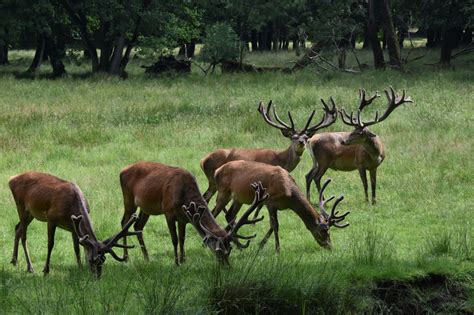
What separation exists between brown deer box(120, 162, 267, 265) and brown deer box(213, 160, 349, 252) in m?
0.48

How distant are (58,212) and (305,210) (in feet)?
8.64

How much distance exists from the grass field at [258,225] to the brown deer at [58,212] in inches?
10.1

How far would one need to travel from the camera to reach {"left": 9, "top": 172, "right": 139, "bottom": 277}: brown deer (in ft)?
22.3

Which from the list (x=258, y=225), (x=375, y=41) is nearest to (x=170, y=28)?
(x=375, y=41)

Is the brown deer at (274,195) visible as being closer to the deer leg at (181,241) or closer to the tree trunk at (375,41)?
the deer leg at (181,241)

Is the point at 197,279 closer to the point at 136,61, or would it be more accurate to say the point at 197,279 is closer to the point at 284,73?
the point at 284,73

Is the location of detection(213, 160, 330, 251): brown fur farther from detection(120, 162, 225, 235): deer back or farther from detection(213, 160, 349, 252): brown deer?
detection(120, 162, 225, 235): deer back

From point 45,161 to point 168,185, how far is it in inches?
245

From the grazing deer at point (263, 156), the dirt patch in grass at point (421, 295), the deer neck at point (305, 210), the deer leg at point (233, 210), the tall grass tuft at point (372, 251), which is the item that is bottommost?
the dirt patch in grass at point (421, 295)

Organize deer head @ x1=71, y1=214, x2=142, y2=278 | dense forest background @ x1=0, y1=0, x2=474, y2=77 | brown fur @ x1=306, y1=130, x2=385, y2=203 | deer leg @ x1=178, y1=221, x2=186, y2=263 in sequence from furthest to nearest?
dense forest background @ x1=0, y1=0, x2=474, y2=77 → brown fur @ x1=306, y1=130, x2=385, y2=203 → deer leg @ x1=178, y1=221, x2=186, y2=263 → deer head @ x1=71, y1=214, x2=142, y2=278

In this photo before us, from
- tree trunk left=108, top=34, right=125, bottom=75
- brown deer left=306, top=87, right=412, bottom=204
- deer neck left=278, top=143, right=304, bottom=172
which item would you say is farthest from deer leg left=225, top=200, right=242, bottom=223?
tree trunk left=108, top=34, right=125, bottom=75

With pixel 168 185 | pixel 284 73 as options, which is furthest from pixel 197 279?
pixel 284 73

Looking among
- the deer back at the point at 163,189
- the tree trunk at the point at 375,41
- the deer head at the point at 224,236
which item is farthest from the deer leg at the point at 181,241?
the tree trunk at the point at 375,41

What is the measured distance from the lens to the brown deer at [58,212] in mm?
6785
